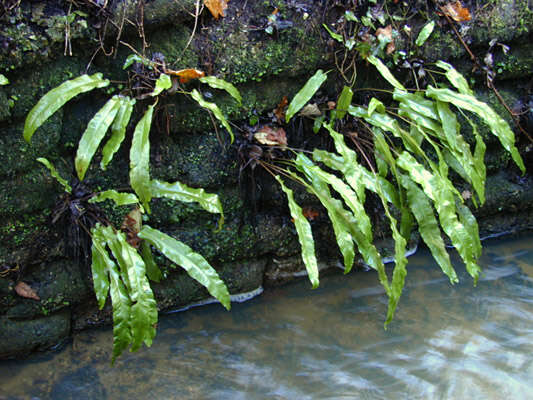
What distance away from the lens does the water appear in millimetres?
2365

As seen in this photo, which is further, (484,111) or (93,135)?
(484,111)

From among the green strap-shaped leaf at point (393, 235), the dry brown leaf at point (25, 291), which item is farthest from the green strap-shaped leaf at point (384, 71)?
the dry brown leaf at point (25, 291)

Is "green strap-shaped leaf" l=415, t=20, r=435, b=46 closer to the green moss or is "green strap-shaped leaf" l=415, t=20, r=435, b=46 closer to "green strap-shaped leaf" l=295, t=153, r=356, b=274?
the green moss

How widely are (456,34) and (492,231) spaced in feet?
4.91

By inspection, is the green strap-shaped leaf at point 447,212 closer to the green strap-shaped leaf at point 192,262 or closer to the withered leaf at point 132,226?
the green strap-shaped leaf at point 192,262

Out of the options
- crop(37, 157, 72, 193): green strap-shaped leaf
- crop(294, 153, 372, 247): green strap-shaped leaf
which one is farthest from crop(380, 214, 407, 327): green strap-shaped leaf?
crop(37, 157, 72, 193): green strap-shaped leaf

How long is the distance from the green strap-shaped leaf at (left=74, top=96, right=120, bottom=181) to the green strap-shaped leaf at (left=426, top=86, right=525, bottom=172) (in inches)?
69.6

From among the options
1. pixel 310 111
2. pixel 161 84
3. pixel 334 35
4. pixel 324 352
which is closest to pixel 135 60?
pixel 161 84

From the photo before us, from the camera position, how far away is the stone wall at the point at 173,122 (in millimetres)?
2355

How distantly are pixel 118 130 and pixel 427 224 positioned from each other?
1673 millimetres

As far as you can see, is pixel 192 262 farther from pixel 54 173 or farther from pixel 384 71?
pixel 384 71

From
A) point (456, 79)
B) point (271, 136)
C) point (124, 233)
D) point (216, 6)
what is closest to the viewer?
point (124, 233)

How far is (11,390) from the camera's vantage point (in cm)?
232

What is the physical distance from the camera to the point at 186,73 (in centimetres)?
254
